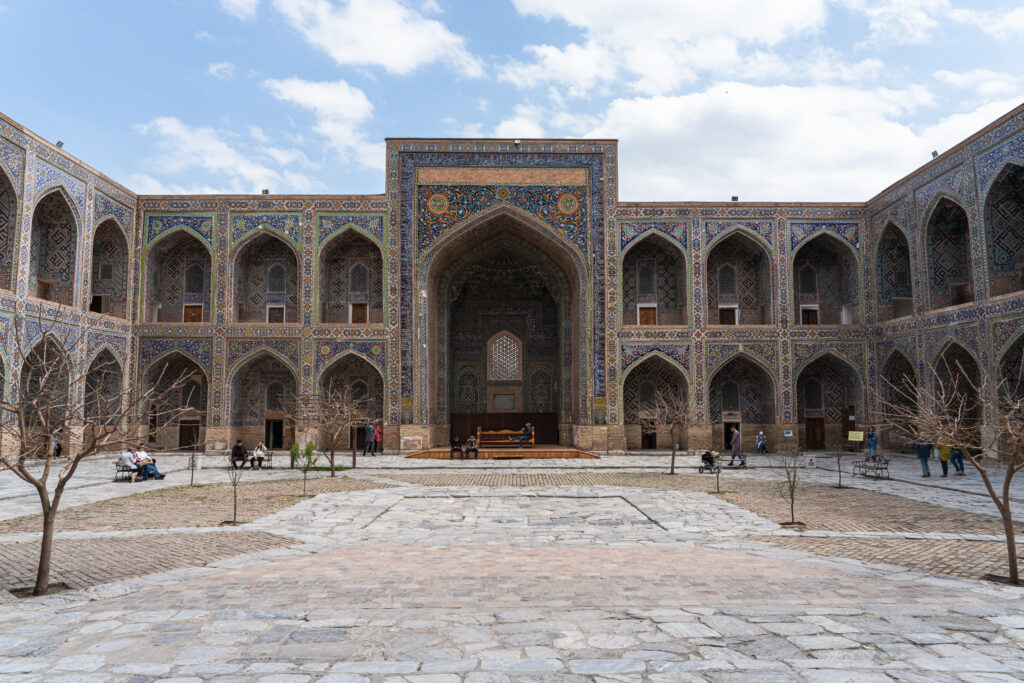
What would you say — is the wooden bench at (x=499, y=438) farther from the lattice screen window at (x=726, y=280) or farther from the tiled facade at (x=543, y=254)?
the lattice screen window at (x=726, y=280)

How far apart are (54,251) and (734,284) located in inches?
Result: 860

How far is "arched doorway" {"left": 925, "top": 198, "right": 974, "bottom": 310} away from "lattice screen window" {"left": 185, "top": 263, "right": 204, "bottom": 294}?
914 inches

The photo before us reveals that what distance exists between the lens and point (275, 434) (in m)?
24.5

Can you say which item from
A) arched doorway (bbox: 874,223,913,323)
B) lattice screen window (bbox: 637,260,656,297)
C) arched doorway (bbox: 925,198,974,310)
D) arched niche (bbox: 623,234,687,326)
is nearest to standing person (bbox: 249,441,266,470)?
arched niche (bbox: 623,234,687,326)

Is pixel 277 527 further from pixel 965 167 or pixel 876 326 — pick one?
pixel 876 326

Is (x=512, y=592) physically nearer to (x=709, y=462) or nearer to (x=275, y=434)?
(x=709, y=462)

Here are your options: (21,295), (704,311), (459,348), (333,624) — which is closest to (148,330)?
(21,295)

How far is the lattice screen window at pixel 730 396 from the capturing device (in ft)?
81.2

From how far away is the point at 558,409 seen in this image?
27.3 meters

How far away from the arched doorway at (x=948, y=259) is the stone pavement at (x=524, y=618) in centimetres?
1564

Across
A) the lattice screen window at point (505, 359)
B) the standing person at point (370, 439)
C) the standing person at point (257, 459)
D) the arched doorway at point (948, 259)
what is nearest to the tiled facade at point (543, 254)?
the standing person at point (370, 439)

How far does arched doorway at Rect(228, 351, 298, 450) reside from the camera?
2403 cm

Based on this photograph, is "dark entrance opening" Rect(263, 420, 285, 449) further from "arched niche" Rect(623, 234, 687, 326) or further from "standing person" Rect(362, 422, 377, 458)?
"arched niche" Rect(623, 234, 687, 326)

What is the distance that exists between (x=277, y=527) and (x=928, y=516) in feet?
28.6
